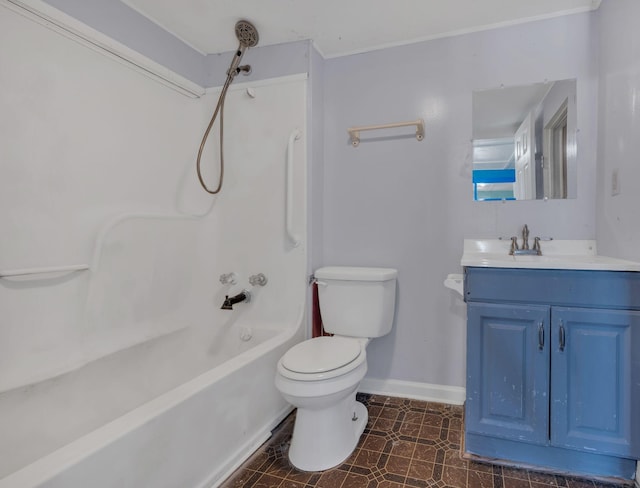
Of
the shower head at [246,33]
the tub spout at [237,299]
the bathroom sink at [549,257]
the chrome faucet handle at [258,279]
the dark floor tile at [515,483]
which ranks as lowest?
the dark floor tile at [515,483]

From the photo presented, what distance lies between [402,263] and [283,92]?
3.89 ft

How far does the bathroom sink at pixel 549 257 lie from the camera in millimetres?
1323

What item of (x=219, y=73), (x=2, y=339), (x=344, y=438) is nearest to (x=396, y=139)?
(x=219, y=73)

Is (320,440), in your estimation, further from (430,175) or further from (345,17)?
(345,17)

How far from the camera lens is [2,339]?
129 centimetres

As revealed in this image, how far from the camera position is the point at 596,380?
4.37ft

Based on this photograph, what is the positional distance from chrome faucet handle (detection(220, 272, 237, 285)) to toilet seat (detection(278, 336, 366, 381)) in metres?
0.67

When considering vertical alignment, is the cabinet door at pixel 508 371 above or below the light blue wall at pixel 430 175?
below

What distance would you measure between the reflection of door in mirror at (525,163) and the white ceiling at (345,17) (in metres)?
0.52

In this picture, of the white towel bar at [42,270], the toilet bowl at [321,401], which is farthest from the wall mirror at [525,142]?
the white towel bar at [42,270]

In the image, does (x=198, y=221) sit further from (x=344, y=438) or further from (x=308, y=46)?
(x=344, y=438)

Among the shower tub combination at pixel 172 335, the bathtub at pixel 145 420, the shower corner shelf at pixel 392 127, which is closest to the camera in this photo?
the bathtub at pixel 145 420

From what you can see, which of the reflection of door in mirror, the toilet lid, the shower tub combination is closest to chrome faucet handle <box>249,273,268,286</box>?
the shower tub combination

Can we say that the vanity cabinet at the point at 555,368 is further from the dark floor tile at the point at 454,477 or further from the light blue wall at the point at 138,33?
the light blue wall at the point at 138,33
